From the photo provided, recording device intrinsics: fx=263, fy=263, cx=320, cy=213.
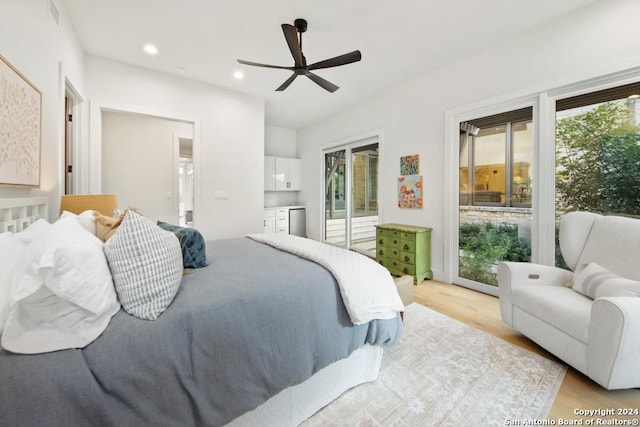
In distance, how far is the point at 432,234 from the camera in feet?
11.5

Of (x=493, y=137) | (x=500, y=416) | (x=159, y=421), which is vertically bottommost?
(x=500, y=416)

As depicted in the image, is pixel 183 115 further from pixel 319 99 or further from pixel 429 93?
pixel 429 93

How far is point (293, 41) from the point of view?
2.31 m

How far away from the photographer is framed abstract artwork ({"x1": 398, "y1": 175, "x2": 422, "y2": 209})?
12.0ft

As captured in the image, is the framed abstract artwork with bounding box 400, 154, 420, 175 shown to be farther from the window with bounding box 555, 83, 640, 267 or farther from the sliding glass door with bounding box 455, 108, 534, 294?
the window with bounding box 555, 83, 640, 267

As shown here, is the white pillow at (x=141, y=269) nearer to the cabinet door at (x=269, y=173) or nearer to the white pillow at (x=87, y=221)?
the white pillow at (x=87, y=221)

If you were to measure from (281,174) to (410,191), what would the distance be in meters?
3.01

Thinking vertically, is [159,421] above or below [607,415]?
above

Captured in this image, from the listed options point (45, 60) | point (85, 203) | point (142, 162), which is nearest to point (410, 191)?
point (85, 203)

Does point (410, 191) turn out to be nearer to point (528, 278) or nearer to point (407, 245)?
point (407, 245)

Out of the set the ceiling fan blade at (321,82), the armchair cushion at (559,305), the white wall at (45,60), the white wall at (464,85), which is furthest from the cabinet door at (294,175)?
→ the armchair cushion at (559,305)

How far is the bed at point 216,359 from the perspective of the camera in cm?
76

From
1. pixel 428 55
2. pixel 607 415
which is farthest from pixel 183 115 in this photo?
pixel 607 415

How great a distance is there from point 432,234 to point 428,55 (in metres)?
2.18
